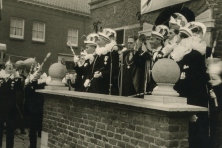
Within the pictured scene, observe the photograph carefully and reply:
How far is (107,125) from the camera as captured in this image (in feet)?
14.5

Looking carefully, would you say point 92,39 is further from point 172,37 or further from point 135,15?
point 135,15

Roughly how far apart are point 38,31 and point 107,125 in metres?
19.2

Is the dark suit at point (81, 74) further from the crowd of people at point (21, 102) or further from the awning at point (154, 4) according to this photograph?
the awning at point (154, 4)

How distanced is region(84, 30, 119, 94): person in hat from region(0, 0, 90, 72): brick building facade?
1591cm

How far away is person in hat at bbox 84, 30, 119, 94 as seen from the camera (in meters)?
5.86

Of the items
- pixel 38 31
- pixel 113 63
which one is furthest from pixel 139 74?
pixel 38 31

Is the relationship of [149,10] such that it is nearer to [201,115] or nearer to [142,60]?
[142,60]

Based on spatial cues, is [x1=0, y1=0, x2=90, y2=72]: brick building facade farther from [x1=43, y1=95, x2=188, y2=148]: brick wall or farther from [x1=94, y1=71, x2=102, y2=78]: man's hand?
[x1=94, y1=71, x2=102, y2=78]: man's hand

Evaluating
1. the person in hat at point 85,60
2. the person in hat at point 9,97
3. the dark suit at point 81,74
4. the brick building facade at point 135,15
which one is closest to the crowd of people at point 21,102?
the person in hat at point 9,97

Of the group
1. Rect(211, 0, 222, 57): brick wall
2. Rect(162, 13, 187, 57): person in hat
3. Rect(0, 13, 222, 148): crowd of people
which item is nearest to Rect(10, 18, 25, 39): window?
Rect(0, 13, 222, 148): crowd of people

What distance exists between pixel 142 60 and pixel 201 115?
5.28ft

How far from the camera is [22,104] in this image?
7.08 m

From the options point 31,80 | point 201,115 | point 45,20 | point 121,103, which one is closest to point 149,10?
point 31,80

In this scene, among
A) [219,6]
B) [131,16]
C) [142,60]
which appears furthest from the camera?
[131,16]
